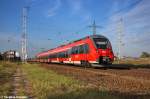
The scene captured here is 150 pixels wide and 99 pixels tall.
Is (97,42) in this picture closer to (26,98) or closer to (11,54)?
(26,98)

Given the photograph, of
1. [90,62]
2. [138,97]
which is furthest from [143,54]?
→ [138,97]

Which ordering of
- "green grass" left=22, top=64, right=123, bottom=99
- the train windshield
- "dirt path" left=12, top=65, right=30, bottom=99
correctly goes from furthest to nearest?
the train windshield, "dirt path" left=12, top=65, right=30, bottom=99, "green grass" left=22, top=64, right=123, bottom=99

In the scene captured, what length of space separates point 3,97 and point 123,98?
375cm

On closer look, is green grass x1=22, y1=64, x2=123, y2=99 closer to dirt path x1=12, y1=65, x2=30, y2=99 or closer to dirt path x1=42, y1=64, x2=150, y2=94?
dirt path x1=12, y1=65, x2=30, y2=99

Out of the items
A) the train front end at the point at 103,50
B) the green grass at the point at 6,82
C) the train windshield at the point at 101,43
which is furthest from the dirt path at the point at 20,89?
the train windshield at the point at 101,43

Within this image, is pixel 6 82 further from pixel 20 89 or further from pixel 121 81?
pixel 121 81

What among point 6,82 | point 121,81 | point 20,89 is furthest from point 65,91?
point 6,82

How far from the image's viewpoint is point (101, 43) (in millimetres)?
27219

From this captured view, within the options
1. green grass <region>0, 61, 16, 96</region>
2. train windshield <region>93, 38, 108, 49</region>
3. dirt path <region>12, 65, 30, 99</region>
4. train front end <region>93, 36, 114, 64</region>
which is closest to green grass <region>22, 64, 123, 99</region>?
dirt path <region>12, 65, 30, 99</region>

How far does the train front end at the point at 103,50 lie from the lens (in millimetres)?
26062

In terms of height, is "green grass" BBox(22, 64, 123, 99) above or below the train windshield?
below

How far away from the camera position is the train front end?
2606cm

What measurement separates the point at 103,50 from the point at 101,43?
0.95 m

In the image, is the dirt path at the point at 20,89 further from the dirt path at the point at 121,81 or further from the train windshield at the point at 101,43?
the train windshield at the point at 101,43
